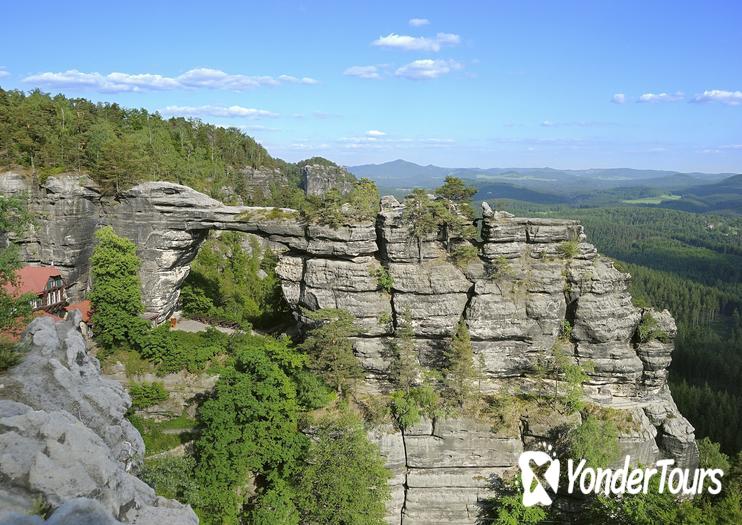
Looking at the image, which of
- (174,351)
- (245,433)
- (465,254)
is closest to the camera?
(245,433)

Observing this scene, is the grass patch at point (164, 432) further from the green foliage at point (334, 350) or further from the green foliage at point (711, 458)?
the green foliage at point (711, 458)

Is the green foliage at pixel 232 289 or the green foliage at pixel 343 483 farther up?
the green foliage at pixel 232 289

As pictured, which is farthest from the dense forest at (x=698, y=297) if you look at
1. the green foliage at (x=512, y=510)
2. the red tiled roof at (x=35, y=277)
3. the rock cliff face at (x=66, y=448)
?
the red tiled roof at (x=35, y=277)

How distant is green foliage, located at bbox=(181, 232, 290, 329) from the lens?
34.9 metres

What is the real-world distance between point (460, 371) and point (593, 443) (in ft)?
22.3

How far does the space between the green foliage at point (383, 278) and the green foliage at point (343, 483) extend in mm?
7760

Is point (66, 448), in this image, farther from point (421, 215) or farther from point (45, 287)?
point (45, 287)

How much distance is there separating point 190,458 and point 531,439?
54.5 feet

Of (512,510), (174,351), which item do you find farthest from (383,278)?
(174,351)

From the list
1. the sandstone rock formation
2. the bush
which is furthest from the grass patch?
the sandstone rock formation

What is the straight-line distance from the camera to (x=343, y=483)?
67.8 ft

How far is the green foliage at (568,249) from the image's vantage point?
25.8m

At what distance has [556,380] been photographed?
25.9 metres

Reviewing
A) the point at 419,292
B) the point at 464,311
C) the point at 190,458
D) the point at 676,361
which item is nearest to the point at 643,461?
the point at 464,311
